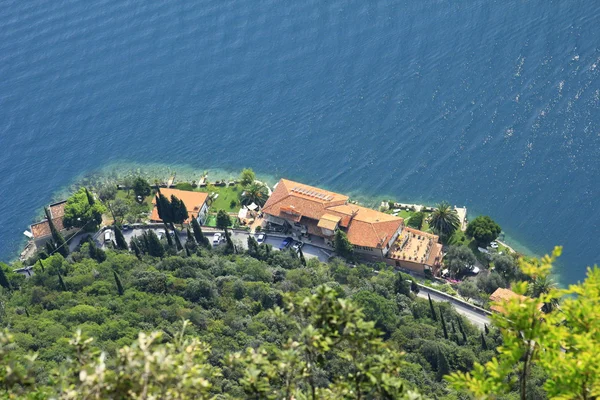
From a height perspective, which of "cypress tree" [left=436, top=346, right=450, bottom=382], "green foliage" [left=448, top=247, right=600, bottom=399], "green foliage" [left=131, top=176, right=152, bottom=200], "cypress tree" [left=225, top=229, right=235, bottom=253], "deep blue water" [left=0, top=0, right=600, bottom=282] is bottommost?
"green foliage" [left=448, top=247, right=600, bottom=399]

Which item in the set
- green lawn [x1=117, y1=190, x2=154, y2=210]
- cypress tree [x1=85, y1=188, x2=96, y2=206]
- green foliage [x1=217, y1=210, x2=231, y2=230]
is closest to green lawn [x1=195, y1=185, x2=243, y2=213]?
green foliage [x1=217, y1=210, x2=231, y2=230]

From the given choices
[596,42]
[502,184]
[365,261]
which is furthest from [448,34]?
[365,261]

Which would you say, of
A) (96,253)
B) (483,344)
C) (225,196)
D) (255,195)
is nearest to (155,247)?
(96,253)

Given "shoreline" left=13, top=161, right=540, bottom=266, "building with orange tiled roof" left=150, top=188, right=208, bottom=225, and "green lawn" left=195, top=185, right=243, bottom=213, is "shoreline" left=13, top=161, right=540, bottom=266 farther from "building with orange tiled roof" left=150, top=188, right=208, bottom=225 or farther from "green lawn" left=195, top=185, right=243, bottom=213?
"building with orange tiled roof" left=150, top=188, right=208, bottom=225

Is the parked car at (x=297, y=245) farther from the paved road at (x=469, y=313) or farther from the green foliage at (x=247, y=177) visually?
the paved road at (x=469, y=313)

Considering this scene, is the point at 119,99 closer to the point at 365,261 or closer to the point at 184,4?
the point at 184,4
